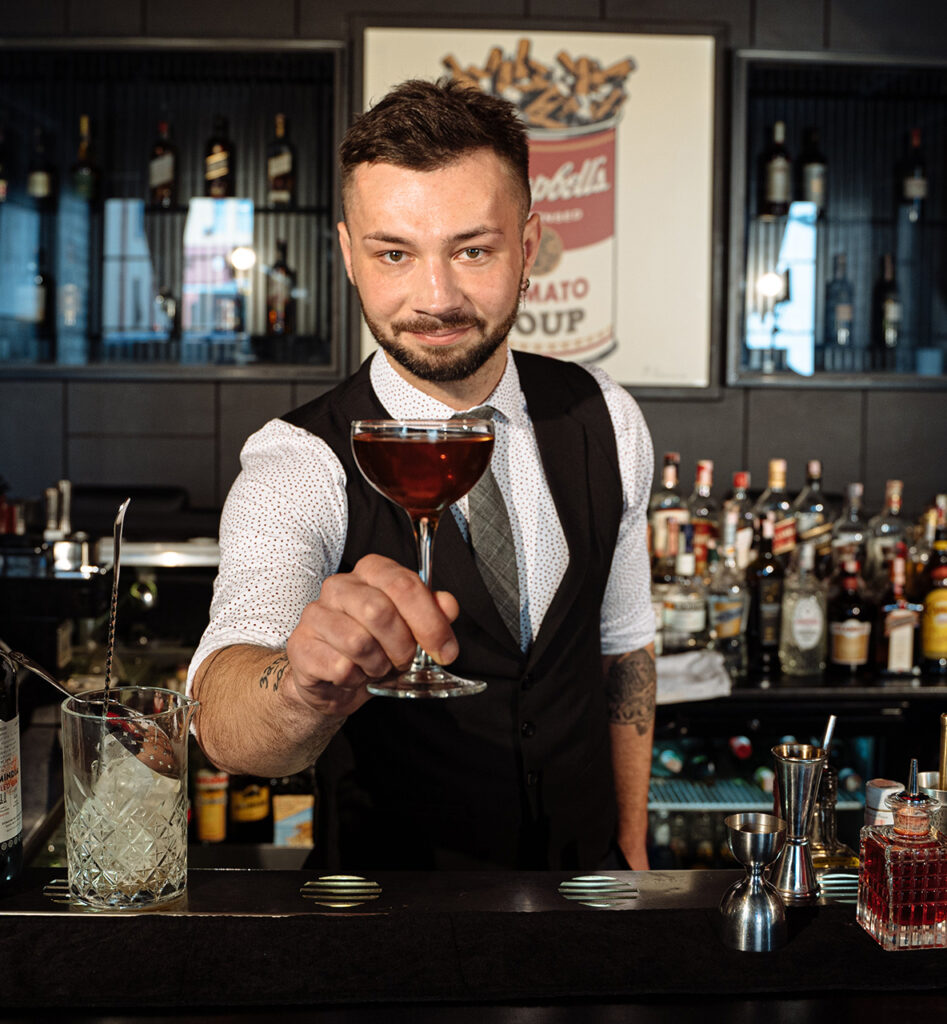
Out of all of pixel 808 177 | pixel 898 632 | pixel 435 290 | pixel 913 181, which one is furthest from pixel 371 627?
pixel 913 181

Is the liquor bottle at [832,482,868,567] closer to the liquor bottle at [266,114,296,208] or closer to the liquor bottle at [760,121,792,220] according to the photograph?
the liquor bottle at [760,121,792,220]

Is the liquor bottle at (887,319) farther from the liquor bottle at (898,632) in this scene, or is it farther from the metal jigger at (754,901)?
the metal jigger at (754,901)

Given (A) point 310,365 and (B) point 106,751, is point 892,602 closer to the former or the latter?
(A) point 310,365

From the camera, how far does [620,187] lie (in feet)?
10.8

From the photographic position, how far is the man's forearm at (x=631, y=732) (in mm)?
1733

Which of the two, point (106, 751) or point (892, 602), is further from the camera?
point (892, 602)

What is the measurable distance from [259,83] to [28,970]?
2986 millimetres

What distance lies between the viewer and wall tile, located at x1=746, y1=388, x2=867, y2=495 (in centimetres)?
344

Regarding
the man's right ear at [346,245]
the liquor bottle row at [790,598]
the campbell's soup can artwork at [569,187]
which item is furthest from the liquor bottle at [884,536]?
A: the man's right ear at [346,245]

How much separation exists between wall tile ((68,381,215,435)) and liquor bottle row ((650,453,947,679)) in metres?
1.41

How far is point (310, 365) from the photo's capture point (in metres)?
3.29

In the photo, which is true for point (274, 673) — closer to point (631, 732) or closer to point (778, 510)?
point (631, 732)

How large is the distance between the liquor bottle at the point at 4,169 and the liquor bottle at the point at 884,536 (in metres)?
2.66

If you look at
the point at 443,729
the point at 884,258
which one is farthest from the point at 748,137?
the point at 443,729
